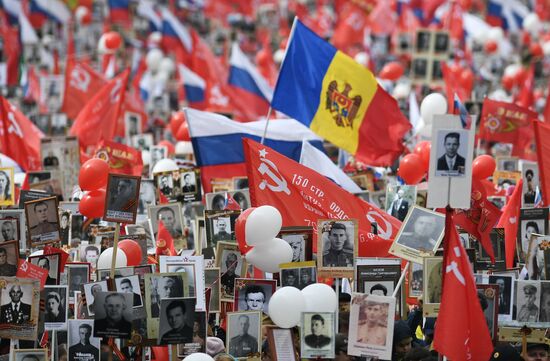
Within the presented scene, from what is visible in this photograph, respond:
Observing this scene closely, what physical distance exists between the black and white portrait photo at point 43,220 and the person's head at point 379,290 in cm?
247

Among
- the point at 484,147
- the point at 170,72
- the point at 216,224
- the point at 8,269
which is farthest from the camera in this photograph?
the point at 170,72

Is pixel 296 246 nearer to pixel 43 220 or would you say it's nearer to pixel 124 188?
pixel 124 188

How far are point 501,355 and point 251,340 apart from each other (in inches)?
66.2

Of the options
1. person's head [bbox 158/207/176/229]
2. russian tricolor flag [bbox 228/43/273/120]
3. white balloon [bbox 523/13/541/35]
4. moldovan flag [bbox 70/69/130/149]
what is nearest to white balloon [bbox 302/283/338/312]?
person's head [bbox 158/207/176/229]

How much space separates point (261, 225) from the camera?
10602 mm

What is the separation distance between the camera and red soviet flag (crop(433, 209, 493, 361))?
963cm

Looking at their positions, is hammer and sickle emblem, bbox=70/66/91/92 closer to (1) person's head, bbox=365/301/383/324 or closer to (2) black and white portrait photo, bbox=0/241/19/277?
(2) black and white portrait photo, bbox=0/241/19/277

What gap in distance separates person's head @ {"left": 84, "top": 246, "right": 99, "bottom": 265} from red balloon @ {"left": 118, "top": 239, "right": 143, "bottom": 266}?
0.68 meters

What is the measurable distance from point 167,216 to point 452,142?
4.26m

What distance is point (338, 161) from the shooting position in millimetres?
17062

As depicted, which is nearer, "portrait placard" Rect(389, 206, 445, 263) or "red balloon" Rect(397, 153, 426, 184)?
"portrait placard" Rect(389, 206, 445, 263)

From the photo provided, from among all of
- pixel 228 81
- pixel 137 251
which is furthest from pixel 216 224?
pixel 228 81

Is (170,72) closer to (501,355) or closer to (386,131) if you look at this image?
(386,131)

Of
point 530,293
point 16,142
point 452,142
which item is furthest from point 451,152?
point 16,142
